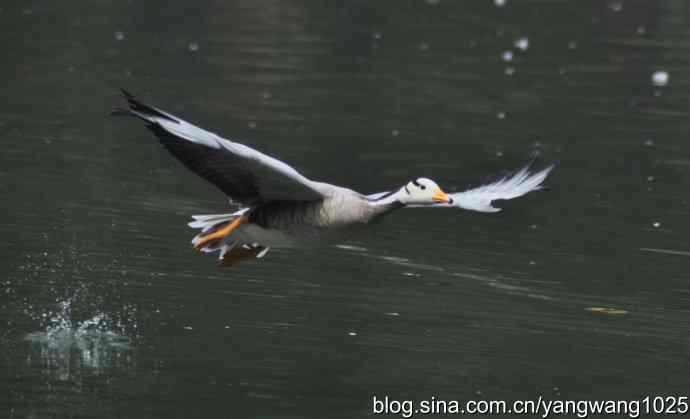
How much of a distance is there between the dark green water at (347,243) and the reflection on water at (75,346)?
0.02 m

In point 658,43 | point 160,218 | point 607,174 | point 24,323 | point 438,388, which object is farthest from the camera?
point 658,43

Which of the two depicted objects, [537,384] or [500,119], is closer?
[537,384]

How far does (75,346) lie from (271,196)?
1.37 m

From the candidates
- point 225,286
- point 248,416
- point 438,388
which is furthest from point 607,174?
point 248,416

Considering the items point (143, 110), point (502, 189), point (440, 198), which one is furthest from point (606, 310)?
point (143, 110)

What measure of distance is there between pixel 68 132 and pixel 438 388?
7191 millimetres

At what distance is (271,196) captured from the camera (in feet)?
29.2

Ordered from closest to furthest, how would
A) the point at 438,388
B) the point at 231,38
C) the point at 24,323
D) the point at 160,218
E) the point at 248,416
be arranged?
the point at 248,416 → the point at 438,388 → the point at 24,323 → the point at 160,218 → the point at 231,38

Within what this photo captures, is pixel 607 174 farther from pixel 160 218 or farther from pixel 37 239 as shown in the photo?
pixel 37 239

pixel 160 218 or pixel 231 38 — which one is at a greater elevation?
pixel 231 38

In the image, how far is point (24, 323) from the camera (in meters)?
9.21

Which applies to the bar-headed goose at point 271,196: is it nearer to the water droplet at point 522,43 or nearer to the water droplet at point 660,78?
the water droplet at point 660,78

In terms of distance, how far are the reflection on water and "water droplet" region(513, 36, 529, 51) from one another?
42.9 ft

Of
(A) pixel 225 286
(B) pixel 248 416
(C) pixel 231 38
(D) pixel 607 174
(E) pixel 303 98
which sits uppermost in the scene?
(C) pixel 231 38
